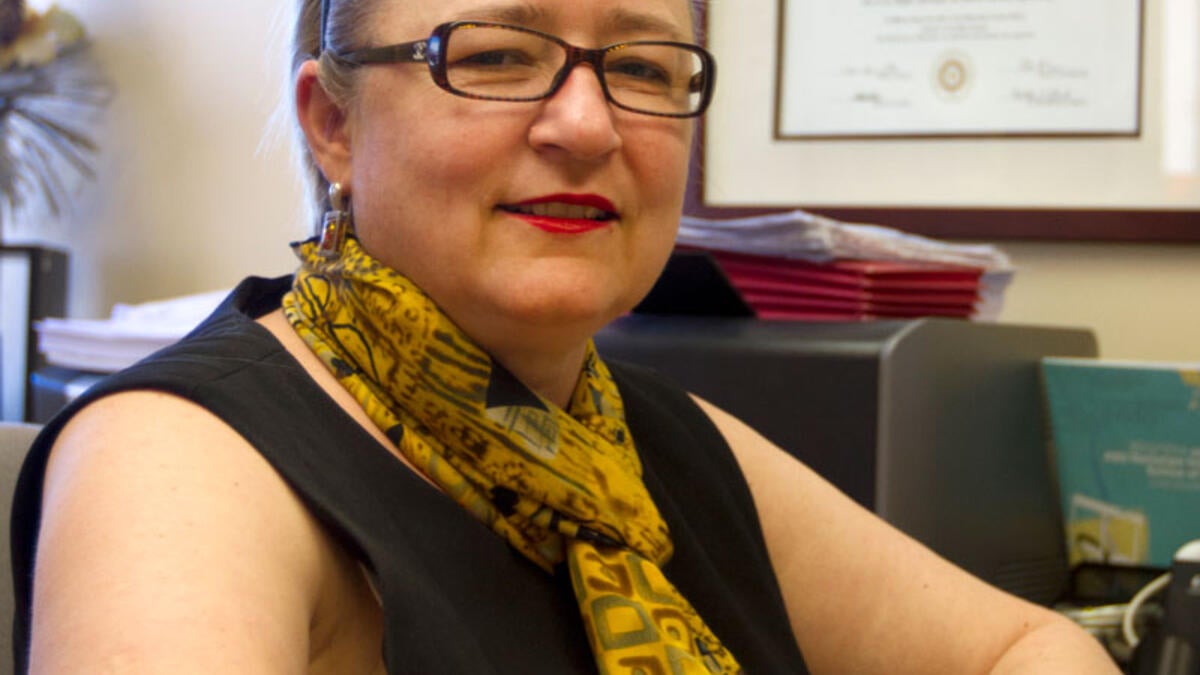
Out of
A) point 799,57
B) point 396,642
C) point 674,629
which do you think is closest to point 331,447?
point 396,642

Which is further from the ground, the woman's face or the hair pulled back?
the hair pulled back

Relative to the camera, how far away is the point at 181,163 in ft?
6.86

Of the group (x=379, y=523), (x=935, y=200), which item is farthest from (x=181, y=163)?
(x=379, y=523)

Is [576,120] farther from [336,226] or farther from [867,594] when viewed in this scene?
[867,594]

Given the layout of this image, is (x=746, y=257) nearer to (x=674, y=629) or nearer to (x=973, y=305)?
(x=973, y=305)

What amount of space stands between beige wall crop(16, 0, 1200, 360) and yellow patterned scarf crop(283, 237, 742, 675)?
1.17 m

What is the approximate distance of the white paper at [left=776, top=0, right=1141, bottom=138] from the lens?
1.53m

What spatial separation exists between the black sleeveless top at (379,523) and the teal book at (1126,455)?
0.53 metres

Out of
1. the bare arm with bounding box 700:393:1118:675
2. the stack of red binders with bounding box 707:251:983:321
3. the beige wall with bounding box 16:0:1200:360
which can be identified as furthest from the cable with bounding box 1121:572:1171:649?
the beige wall with bounding box 16:0:1200:360

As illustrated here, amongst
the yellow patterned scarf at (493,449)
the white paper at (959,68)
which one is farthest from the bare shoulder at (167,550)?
the white paper at (959,68)

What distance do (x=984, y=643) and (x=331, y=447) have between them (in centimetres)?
68

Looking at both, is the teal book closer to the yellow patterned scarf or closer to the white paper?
the white paper

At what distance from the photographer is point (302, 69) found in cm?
88
